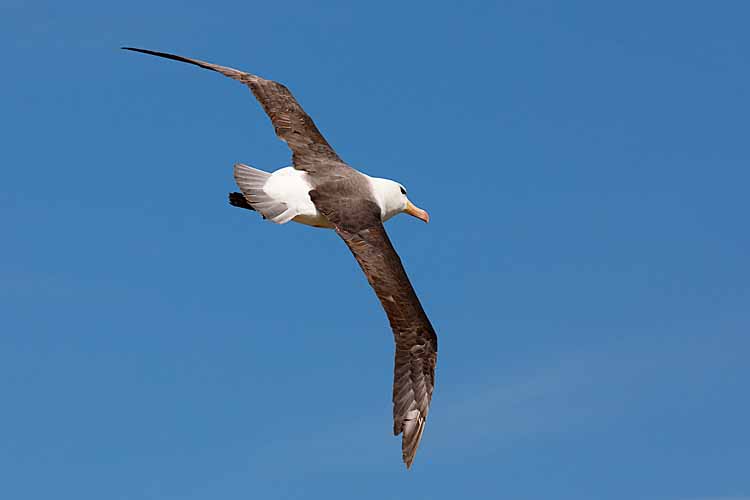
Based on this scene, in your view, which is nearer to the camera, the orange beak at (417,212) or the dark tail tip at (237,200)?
the dark tail tip at (237,200)

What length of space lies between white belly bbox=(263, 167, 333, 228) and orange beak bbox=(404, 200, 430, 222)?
8.22 ft

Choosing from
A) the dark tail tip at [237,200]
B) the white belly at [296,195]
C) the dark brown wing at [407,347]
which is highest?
the dark tail tip at [237,200]

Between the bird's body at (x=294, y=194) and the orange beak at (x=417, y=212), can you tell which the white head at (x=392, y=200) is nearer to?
the orange beak at (x=417, y=212)

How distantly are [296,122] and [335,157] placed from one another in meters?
0.95

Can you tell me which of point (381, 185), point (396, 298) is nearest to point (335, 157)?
point (381, 185)

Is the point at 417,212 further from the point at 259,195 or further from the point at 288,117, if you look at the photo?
the point at 259,195

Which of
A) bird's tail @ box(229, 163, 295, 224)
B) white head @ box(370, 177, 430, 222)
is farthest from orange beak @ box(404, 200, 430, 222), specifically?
bird's tail @ box(229, 163, 295, 224)

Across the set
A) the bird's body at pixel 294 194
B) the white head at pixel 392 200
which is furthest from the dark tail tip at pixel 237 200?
the white head at pixel 392 200

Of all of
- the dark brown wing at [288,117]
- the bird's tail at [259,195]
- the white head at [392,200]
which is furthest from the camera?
the dark brown wing at [288,117]

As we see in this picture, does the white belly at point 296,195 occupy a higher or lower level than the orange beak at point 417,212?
lower

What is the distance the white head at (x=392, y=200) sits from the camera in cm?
1914

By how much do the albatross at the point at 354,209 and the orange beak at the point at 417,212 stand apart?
14mm

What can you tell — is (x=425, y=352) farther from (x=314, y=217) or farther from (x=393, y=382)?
(x=314, y=217)

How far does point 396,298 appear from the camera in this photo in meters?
16.7
